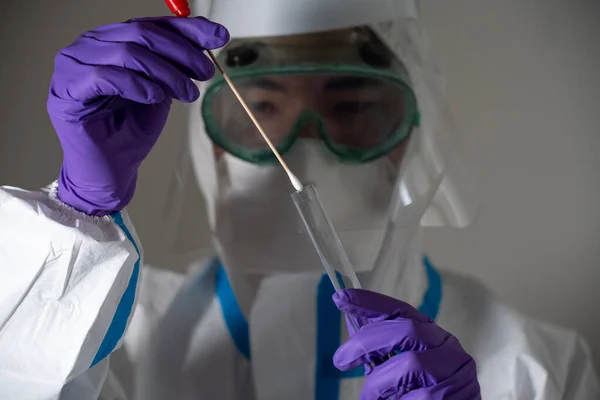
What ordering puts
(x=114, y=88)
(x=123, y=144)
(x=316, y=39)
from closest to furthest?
(x=114, y=88) < (x=123, y=144) < (x=316, y=39)

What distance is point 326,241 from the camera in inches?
31.6

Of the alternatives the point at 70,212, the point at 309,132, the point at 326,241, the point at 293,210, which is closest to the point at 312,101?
the point at 309,132

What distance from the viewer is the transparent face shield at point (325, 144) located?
103cm

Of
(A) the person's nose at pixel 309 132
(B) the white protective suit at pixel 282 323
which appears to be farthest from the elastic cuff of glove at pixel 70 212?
(A) the person's nose at pixel 309 132

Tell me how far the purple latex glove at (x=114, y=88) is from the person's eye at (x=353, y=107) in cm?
34

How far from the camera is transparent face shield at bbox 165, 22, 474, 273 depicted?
1.03 meters

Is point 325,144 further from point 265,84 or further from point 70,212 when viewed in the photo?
point 70,212

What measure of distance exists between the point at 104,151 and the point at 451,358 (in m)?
0.56

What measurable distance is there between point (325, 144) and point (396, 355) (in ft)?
1.39

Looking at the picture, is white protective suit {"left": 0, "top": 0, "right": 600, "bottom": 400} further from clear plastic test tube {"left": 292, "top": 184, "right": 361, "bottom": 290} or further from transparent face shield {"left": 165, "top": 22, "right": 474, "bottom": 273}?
clear plastic test tube {"left": 292, "top": 184, "right": 361, "bottom": 290}

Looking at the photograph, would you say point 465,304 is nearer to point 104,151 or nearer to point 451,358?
point 451,358

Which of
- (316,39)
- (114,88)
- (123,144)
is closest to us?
(114,88)

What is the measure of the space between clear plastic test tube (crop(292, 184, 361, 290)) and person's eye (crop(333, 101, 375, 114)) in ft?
0.97

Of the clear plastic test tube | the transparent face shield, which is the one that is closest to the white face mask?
the transparent face shield
